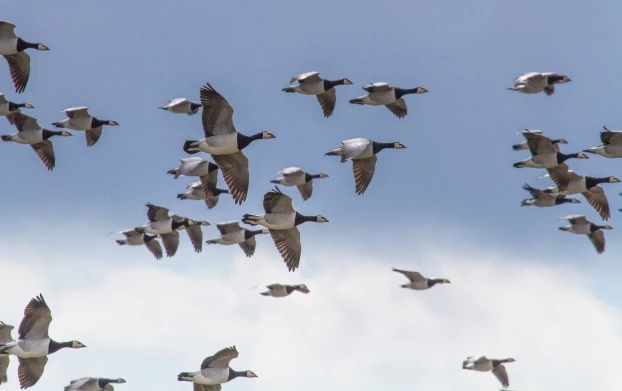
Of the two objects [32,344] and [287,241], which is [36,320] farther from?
[287,241]

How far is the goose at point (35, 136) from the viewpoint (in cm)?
2752

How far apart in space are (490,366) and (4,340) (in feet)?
45.6

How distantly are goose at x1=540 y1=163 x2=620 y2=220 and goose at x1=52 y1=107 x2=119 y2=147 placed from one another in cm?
1169

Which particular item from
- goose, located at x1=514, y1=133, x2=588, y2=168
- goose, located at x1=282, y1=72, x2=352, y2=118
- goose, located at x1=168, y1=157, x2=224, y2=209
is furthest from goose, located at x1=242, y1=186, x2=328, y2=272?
goose, located at x1=514, y1=133, x2=588, y2=168

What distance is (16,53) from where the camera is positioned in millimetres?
25672

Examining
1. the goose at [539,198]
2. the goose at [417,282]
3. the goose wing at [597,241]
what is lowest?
the goose at [417,282]

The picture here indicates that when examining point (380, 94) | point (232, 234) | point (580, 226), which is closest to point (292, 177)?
point (380, 94)

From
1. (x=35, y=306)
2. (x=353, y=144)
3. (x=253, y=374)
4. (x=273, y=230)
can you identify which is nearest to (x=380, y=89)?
(x=353, y=144)

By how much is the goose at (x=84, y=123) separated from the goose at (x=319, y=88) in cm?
508

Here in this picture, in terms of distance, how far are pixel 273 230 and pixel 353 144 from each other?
2.94m

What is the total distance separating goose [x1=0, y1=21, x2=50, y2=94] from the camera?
83.5 feet

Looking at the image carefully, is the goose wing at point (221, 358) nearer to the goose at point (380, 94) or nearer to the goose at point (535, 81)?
the goose at point (380, 94)

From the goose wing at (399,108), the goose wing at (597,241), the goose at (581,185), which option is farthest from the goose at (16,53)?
the goose wing at (597,241)

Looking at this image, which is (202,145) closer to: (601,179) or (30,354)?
(30,354)
